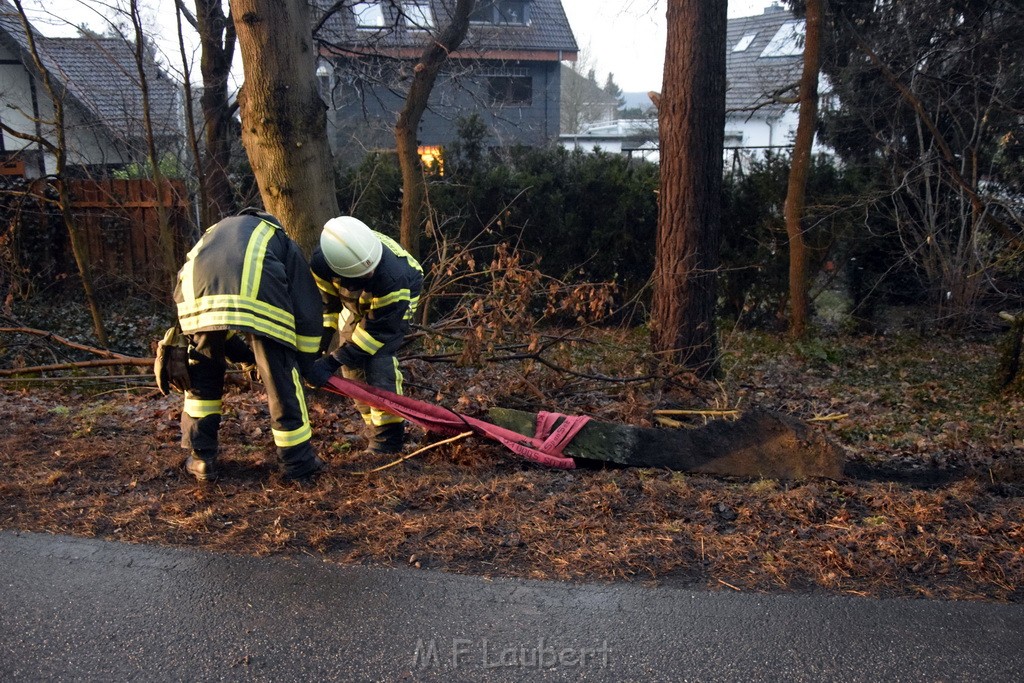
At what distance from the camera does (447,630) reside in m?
3.11

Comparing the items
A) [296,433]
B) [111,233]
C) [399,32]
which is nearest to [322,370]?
[296,433]

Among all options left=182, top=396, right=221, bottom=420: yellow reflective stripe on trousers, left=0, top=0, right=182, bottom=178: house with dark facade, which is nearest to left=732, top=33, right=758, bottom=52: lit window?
left=0, top=0, right=182, bottom=178: house with dark facade

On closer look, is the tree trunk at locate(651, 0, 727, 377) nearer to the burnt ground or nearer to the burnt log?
the burnt ground

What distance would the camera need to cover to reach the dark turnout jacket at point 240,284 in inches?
168

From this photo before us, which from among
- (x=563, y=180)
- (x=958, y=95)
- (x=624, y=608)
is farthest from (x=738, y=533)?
(x=958, y=95)

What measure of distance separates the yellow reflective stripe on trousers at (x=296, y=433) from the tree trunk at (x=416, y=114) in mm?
5899

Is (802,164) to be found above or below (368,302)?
above

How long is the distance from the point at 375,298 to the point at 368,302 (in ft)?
0.38

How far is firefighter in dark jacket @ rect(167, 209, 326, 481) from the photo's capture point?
429 cm

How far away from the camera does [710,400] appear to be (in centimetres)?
692

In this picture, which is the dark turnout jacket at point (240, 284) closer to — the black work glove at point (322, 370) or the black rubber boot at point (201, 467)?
the black work glove at point (322, 370)

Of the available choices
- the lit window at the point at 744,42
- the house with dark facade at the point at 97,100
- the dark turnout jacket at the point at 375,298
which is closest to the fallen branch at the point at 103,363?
the dark turnout jacket at the point at 375,298

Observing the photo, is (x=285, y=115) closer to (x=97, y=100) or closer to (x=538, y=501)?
(x=538, y=501)

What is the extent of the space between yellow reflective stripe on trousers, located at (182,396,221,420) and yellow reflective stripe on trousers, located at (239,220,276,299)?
0.88m
